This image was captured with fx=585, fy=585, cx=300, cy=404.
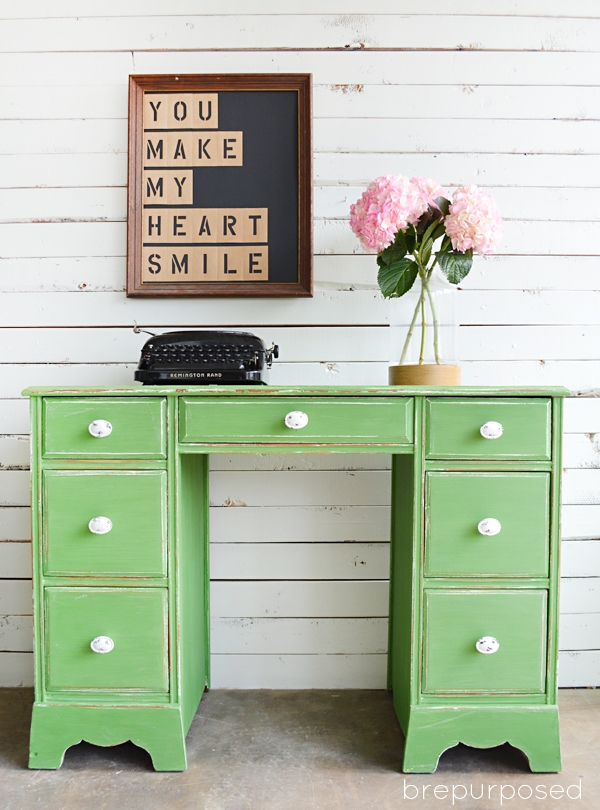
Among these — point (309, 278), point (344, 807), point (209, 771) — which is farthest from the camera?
point (309, 278)

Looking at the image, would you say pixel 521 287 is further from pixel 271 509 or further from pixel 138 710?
pixel 138 710

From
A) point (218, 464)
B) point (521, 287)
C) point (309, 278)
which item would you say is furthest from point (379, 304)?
point (218, 464)

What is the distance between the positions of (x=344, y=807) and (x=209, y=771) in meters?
0.36

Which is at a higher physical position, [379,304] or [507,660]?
[379,304]

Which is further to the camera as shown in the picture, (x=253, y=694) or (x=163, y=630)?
(x=253, y=694)

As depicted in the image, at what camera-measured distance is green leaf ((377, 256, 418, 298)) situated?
63.2 inches

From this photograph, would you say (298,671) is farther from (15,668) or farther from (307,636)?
(15,668)

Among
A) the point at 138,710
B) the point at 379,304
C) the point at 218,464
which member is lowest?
the point at 138,710

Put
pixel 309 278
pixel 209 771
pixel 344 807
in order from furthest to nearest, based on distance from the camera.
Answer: pixel 309 278, pixel 209 771, pixel 344 807

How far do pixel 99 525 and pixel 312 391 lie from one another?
2.02 feet

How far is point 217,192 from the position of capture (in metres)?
1.88

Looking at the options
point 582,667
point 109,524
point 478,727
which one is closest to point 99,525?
point 109,524

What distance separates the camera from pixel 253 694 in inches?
74.4

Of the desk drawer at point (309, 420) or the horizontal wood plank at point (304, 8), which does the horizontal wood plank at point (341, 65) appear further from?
the desk drawer at point (309, 420)
